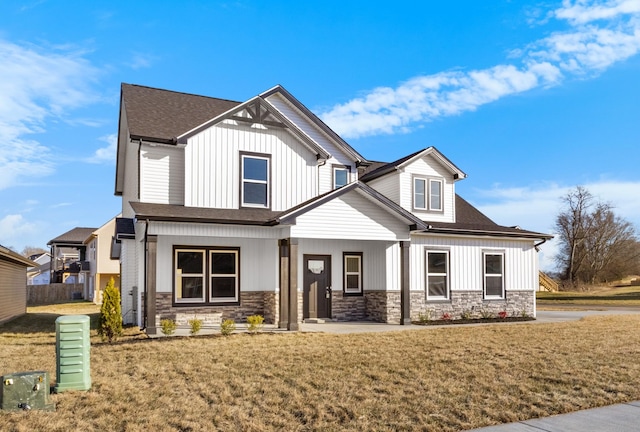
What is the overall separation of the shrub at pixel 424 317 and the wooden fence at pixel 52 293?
32813mm

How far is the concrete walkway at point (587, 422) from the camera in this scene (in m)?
6.23

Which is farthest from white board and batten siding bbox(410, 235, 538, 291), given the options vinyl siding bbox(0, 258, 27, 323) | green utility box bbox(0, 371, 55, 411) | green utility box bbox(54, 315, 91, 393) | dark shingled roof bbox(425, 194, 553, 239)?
vinyl siding bbox(0, 258, 27, 323)

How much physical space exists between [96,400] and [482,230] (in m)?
15.3

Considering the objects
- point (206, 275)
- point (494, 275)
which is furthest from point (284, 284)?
point (494, 275)

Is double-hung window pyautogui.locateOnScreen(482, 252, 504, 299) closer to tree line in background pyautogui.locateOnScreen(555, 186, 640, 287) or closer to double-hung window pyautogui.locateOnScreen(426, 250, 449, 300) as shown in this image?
double-hung window pyautogui.locateOnScreen(426, 250, 449, 300)

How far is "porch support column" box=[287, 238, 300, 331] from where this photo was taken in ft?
50.3

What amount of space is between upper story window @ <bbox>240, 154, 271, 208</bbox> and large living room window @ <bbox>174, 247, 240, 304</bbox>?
68.1 inches

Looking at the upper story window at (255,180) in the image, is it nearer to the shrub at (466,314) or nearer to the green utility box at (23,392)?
the shrub at (466,314)

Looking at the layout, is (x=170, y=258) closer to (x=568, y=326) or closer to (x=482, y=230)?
(x=482, y=230)

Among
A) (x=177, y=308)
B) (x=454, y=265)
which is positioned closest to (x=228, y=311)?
(x=177, y=308)

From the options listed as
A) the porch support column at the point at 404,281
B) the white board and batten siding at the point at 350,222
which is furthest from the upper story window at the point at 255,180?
the porch support column at the point at 404,281

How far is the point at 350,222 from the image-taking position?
53.9 feet

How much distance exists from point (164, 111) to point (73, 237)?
39016mm

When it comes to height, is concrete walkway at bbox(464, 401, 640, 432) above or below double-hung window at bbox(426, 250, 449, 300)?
below
